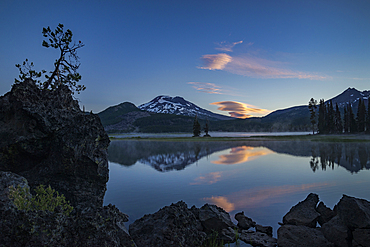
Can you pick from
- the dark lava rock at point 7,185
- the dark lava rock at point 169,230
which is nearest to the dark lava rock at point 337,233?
the dark lava rock at point 169,230

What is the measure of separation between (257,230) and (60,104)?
27.4 feet

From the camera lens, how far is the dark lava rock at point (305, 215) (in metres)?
8.96

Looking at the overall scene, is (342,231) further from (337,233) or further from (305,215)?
(305,215)

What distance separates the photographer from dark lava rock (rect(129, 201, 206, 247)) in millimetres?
6441

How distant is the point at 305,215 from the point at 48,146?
9512mm

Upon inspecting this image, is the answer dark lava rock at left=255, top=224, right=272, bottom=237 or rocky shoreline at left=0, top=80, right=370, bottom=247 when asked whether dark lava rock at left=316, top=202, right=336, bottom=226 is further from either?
dark lava rock at left=255, top=224, right=272, bottom=237

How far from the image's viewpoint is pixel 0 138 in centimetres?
592

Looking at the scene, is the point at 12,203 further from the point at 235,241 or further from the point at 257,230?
the point at 257,230

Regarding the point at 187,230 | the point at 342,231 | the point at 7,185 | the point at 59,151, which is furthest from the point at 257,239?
the point at 7,185

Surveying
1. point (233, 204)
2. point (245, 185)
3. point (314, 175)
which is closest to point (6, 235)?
point (233, 204)

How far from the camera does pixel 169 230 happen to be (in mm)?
6586

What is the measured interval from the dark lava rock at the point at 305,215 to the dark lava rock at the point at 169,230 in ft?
13.5

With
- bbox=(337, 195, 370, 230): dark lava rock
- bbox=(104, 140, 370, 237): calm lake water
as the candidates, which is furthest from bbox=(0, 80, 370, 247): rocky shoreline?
bbox=(104, 140, 370, 237): calm lake water

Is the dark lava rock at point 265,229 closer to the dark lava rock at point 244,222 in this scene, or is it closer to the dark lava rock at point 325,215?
the dark lava rock at point 244,222
